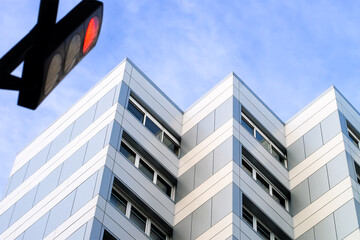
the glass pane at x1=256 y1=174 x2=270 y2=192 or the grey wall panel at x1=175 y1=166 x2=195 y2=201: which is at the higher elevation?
the glass pane at x1=256 y1=174 x2=270 y2=192

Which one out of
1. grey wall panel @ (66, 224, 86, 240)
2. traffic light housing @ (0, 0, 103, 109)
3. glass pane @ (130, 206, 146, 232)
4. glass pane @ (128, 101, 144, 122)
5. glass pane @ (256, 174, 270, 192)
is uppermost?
glass pane @ (128, 101, 144, 122)

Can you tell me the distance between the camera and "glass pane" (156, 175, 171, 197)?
98.2 ft

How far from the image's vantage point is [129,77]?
105ft

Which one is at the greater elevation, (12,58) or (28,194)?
(28,194)

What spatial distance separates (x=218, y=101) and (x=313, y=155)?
221 inches

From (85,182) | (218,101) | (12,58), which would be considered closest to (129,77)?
(218,101)

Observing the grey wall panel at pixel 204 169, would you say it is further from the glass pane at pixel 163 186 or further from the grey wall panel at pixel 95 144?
the grey wall panel at pixel 95 144

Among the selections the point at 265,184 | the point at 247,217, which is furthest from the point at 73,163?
the point at 265,184

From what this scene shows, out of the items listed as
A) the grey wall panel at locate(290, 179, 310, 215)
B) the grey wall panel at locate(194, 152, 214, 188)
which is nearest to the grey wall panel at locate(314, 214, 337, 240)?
the grey wall panel at locate(290, 179, 310, 215)

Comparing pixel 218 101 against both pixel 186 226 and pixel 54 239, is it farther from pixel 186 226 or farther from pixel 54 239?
pixel 54 239

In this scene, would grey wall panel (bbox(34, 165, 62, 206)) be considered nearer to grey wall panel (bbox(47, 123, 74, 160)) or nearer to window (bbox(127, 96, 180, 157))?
grey wall panel (bbox(47, 123, 74, 160))

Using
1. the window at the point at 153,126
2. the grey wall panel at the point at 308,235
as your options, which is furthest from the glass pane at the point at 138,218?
→ the grey wall panel at the point at 308,235

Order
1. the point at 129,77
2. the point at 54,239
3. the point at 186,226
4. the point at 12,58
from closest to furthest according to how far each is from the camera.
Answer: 1. the point at 12,58
2. the point at 54,239
3. the point at 186,226
4. the point at 129,77

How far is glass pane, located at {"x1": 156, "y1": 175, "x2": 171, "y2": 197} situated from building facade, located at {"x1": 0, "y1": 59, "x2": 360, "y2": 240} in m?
0.06
